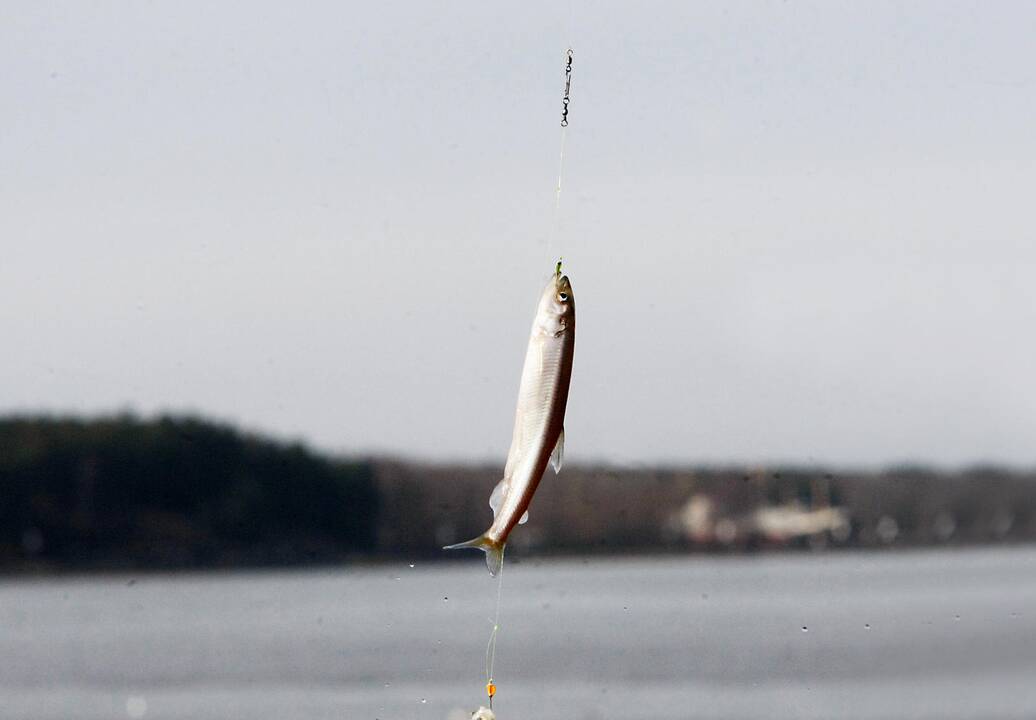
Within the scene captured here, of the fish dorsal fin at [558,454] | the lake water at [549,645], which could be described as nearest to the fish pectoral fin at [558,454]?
the fish dorsal fin at [558,454]

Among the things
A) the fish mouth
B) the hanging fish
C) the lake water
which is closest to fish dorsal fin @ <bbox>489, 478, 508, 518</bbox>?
the hanging fish

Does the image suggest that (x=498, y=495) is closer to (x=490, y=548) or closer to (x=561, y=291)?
(x=490, y=548)

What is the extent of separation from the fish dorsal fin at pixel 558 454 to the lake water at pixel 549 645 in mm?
18311

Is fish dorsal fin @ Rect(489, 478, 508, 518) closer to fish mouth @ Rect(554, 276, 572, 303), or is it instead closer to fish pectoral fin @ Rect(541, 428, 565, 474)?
fish pectoral fin @ Rect(541, 428, 565, 474)

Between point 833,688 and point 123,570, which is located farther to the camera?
point 123,570

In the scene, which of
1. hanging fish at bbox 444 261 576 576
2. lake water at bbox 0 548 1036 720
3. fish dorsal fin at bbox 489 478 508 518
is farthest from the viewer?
lake water at bbox 0 548 1036 720

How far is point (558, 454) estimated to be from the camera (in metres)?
5.26

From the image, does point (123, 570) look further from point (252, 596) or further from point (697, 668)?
point (697, 668)

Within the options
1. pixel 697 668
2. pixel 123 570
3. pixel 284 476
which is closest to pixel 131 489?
pixel 123 570

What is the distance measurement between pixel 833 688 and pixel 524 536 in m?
24.4

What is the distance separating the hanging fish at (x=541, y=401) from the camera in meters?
5.10

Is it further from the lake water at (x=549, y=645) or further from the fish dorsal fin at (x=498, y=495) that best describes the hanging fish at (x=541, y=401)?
the lake water at (x=549, y=645)

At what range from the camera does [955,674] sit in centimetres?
3022

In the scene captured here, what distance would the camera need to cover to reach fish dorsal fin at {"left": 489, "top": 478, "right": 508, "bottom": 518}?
205 inches
